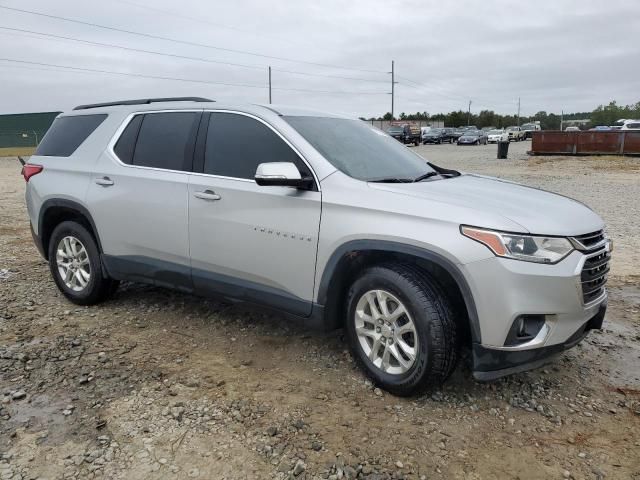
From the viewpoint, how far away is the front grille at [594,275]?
10.1 feet

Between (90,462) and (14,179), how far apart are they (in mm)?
18406

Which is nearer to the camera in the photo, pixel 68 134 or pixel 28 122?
pixel 68 134

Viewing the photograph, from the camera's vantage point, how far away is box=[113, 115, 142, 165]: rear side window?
180 inches

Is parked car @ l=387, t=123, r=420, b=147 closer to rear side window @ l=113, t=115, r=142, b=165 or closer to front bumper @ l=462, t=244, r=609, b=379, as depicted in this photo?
rear side window @ l=113, t=115, r=142, b=165

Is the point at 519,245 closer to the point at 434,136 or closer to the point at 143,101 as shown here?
the point at 143,101

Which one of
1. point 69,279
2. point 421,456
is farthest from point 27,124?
point 421,456

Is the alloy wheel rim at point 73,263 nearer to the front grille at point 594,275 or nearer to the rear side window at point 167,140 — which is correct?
the rear side window at point 167,140

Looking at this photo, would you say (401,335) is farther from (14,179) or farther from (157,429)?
(14,179)

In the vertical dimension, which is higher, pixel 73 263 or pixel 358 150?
pixel 358 150

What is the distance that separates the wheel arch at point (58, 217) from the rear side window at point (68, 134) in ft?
1.57

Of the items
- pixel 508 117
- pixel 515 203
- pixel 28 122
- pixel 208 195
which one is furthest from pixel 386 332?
pixel 508 117

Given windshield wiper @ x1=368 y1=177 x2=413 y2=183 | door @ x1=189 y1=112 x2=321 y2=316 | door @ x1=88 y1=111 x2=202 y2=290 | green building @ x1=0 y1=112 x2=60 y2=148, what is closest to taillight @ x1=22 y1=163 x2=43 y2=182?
door @ x1=88 y1=111 x2=202 y2=290

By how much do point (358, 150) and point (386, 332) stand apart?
1.39 metres

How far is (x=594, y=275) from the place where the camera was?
3176 mm
